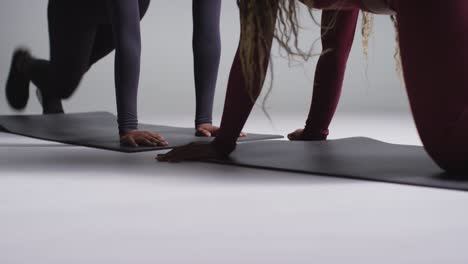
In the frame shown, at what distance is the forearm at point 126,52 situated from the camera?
2.76 m

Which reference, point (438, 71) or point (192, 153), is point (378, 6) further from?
point (192, 153)

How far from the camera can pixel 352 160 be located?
2.38 m

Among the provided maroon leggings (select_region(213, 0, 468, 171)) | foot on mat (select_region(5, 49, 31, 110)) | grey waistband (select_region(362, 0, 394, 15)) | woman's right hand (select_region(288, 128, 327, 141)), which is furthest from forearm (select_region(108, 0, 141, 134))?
foot on mat (select_region(5, 49, 31, 110))

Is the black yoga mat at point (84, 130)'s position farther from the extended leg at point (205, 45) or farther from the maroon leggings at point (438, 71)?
the maroon leggings at point (438, 71)

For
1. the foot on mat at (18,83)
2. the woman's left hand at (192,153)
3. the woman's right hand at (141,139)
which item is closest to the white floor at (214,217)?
the woman's left hand at (192,153)

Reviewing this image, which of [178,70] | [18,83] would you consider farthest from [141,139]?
[178,70]

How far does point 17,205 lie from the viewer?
1.83m

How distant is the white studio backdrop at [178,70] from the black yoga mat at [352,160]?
190cm

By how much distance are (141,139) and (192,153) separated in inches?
15.0

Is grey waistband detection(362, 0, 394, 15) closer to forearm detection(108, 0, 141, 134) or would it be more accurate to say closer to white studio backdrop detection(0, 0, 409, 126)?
forearm detection(108, 0, 141, 134)

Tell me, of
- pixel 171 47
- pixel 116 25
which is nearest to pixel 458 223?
pixel 116 25

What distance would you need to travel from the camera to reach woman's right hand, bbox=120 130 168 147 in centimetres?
278

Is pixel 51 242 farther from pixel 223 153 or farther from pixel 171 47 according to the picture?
pixel 171 47

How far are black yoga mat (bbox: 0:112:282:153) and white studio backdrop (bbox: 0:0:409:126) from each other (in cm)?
88
